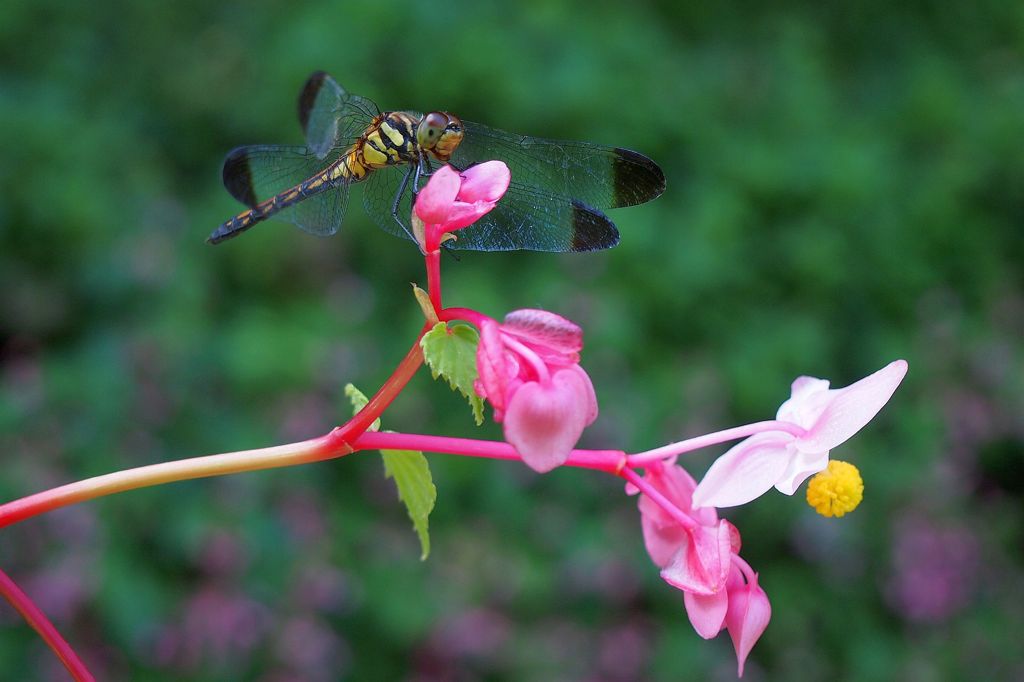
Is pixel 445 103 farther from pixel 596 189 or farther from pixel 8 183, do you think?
pixel 596 189

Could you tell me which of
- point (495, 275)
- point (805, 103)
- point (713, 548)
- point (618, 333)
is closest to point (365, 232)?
point (495, 275)

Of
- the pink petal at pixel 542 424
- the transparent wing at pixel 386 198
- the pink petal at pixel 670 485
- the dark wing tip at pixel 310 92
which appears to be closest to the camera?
the pink petal at pixel 542 424

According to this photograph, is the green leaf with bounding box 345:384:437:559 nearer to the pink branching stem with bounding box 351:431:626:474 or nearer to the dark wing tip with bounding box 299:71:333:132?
the pink branching stem with bounding box 351:431:626:474

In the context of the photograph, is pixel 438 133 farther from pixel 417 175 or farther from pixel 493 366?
pixel 493 366

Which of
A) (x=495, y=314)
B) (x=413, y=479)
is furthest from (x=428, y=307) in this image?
(x=495, y=314)

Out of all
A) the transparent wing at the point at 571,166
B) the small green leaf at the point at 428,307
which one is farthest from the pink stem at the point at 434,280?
the transparent wing at the point at 571,166

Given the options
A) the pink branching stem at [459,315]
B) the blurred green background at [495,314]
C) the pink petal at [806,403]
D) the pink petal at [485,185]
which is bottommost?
the blurred green background at [495,314]

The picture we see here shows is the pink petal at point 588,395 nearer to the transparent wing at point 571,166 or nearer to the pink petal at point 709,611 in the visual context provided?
the pink petal at point 709,611
